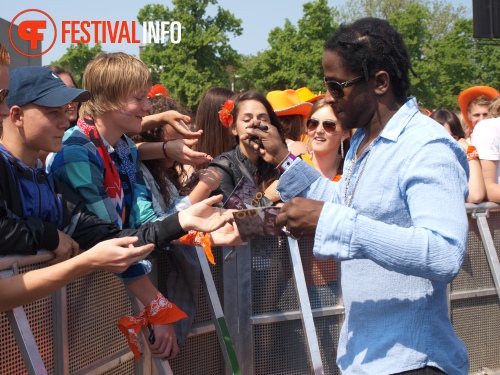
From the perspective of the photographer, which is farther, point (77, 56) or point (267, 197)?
point (77, 56)

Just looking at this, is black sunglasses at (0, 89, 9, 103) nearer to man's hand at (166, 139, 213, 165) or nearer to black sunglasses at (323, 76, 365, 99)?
black sunglasses at (323, 76, 365, 99)

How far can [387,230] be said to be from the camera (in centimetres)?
180

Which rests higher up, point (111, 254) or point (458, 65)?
point (458, 65)

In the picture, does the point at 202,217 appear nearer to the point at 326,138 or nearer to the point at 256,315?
the point at 256,315

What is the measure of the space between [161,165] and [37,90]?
131 cm

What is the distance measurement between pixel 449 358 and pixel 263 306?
6.62 feet

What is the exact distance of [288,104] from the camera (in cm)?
556

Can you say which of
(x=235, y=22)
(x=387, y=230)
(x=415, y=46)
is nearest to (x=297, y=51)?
(x=235, y=22)

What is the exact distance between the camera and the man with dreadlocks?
1.80m

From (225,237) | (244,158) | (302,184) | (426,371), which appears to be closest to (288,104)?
(244,158)

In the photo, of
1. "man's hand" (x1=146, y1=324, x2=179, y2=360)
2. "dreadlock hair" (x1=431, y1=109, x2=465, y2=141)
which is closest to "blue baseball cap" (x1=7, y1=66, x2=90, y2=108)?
"man's hand" (x1=146, y1=324, x2=179, y2=360)

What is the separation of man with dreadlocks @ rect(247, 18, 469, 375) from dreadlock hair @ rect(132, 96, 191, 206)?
1.86 metres

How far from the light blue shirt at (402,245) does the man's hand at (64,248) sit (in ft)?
3.76

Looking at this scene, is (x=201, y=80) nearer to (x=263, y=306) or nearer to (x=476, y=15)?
(x=476, y=15)
